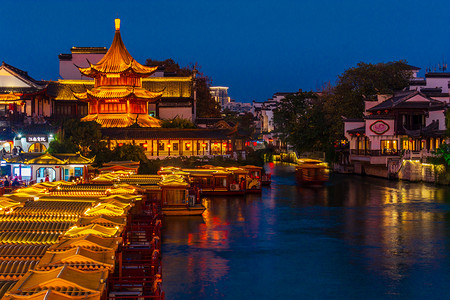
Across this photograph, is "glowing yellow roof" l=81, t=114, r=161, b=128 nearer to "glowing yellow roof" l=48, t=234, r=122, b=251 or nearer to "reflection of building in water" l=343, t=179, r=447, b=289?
"reflection of building in water" l=343, t=179, r=447, b=289

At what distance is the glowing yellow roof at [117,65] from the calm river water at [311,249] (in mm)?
25074

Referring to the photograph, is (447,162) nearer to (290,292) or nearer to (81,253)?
(290,292)

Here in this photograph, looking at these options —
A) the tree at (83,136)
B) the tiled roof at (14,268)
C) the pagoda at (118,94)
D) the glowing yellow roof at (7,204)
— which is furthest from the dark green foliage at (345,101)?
the tiled roof at (14,268)

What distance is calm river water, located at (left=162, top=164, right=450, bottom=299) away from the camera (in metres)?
21.4

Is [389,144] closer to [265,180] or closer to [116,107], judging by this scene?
[265,180]

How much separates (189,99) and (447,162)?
31.5 meters

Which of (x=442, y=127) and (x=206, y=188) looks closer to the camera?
(x=206, y=188)

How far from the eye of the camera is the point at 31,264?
A: 1320cm

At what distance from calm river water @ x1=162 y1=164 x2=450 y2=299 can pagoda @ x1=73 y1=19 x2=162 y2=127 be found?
73.7 ft

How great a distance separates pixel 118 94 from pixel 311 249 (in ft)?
131

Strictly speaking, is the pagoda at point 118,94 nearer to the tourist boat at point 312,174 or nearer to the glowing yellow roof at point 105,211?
the tourist boat at point 312,174

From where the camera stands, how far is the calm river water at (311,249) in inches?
843

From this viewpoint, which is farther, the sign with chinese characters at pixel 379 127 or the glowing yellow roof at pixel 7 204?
the sign with chinese characters at pixel 379 127

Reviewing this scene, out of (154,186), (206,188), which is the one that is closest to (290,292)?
(154,186)
